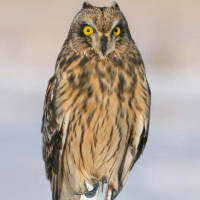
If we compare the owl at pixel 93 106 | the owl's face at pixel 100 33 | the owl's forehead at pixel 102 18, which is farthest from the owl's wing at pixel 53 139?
the owl's forehead at pixel 102 18

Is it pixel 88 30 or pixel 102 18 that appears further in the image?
pixel 88 30

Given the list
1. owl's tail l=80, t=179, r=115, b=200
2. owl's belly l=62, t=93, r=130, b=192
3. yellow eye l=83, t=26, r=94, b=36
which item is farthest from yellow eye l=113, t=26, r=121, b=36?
owl's tail l=80, t=179, r=115, b=200

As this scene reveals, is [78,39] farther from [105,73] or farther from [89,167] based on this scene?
[89,167]

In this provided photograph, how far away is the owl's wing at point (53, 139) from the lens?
8688 mm

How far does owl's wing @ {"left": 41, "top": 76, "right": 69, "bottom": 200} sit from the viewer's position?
8.69m

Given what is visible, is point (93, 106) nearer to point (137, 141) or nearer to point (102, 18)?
point (137, 141)

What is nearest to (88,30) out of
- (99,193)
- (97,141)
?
(97,141)

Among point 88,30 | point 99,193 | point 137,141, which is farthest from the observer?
point 137,141

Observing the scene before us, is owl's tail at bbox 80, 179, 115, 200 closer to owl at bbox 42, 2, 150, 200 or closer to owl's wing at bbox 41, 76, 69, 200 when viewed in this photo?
owl at bbox 42, 2, 150, 200

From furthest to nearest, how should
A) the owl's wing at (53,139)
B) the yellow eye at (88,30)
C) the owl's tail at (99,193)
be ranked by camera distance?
1. the owl's wing at (53,139)
2. the yellow eye at (88,30)
3. the owl's tail at (99,193)

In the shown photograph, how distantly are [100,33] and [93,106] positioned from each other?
1.58 feet

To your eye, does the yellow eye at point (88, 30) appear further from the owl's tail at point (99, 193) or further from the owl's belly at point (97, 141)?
the owl's tail at point (99, 193)

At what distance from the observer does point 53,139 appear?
28.8 ft

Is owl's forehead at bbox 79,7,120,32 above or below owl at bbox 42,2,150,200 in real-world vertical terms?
above
